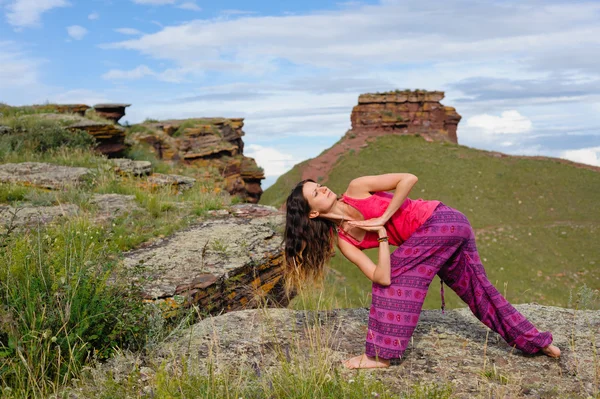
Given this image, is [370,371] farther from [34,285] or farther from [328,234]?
[34,285]

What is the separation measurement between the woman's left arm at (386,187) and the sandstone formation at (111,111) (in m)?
20.7

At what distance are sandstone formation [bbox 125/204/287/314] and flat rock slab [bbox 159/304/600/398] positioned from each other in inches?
24.8

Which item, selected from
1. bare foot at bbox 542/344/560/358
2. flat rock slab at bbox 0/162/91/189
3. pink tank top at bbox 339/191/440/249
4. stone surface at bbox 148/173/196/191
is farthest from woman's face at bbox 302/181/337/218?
stone surface at bbox 148/173/196/191

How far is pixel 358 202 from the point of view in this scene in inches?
162

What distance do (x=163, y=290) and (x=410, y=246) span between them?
8.02 ft

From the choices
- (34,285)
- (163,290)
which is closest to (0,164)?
(163,290)

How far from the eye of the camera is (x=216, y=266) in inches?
227

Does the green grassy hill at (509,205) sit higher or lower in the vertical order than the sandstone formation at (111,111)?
lower

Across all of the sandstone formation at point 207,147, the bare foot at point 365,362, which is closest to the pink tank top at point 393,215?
the bare foot at point 365,362

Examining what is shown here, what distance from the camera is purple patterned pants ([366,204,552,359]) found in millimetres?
3896

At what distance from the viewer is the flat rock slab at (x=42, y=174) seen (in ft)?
31.6

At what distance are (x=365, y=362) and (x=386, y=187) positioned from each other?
132 cm

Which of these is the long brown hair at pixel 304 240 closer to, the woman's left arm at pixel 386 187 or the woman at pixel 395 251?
the woman at pixel 395 251

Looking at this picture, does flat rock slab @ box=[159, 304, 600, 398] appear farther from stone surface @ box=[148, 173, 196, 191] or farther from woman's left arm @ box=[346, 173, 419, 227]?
stone surface @ box=[148, 173, 196, 191]
